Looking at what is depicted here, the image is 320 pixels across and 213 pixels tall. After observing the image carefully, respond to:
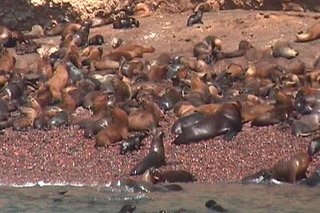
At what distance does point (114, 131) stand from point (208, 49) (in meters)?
4.10

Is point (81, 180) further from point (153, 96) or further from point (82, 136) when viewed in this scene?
point (153, 96)

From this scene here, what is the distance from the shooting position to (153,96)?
1323 centimetres

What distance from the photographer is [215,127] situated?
11609 mm

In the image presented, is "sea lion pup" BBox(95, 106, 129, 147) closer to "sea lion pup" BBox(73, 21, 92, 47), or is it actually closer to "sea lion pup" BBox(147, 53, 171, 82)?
"sea lion pup" BBox(147, 53, 171, 82)

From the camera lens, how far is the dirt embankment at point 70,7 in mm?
18172

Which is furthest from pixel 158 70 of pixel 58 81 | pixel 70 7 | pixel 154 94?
pixel 70 7

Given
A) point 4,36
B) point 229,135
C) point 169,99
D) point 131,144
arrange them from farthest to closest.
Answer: point 4,36 → point 169,99 → point 229,135 → point 131,144

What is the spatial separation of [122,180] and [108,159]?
88 cm

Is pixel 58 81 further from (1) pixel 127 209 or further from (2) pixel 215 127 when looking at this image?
(1) pixel 127 209

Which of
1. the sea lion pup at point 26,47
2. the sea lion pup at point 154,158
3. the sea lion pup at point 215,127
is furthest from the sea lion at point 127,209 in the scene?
the sea lion pup at point 26,47

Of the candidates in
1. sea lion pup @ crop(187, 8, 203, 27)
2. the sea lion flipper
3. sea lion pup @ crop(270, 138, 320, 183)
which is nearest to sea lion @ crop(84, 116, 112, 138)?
the sea lion flipper

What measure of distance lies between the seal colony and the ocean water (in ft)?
1.98

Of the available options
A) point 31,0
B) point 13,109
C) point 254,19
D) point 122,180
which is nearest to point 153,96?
point 13,109

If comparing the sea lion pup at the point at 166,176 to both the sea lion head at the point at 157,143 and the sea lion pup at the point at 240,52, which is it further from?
the sea lion pup at the point at 240,52
